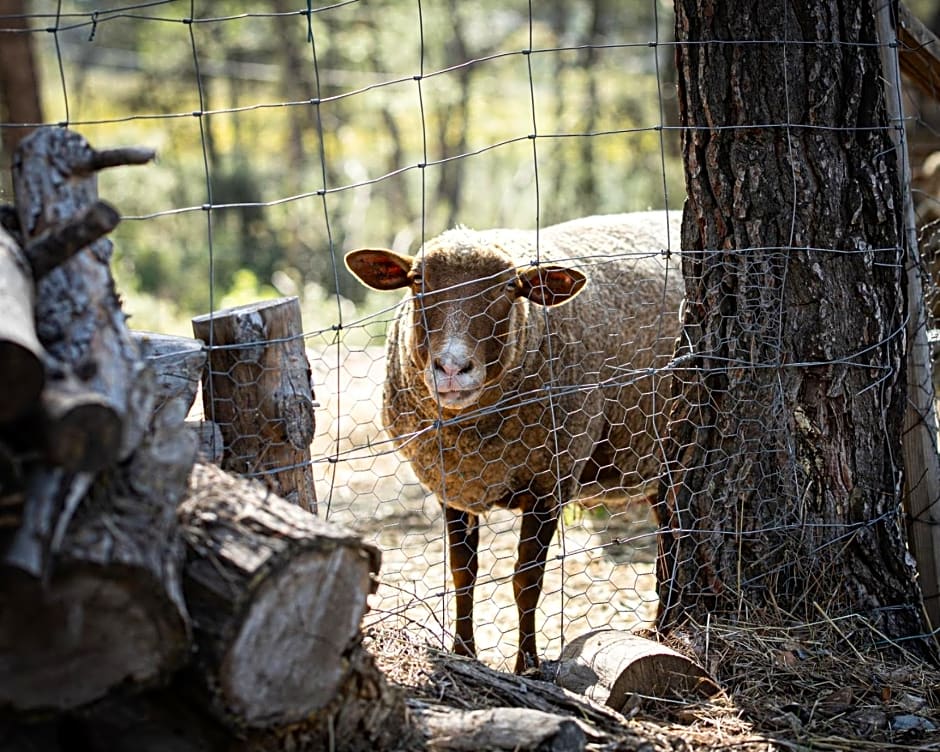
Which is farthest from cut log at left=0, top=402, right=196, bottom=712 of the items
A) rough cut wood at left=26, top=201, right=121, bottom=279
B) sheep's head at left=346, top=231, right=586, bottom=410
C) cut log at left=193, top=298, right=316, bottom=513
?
sheep's head at left=346, top=231, right=586, bottom=410

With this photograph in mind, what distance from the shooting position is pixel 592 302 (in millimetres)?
4727

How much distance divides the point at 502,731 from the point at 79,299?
1.42m

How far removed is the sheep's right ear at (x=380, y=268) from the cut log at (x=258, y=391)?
3.72 ft

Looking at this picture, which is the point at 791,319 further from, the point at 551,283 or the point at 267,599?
the point at 267,599

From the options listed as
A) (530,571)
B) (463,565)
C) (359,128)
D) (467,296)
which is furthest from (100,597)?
(359,128)

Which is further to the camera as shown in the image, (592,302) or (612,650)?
(592,302)

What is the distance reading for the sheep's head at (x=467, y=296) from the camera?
3887mm

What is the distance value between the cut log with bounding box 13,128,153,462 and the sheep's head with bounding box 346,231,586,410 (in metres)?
1.76

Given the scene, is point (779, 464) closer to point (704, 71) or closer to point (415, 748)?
point (704, 71)

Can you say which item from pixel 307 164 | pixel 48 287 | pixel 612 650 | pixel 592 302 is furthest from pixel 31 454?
pixel 307 164

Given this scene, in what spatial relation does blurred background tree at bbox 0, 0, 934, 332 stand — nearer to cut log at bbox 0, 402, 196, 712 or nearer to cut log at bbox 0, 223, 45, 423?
cut log at bbox 0, 402, 196, 712

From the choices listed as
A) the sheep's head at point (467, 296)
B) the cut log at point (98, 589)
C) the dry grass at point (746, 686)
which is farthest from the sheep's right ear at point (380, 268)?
the cut log at point (98, 589)

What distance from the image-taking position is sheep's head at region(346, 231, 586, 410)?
389 cm

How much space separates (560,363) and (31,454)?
304 cm
